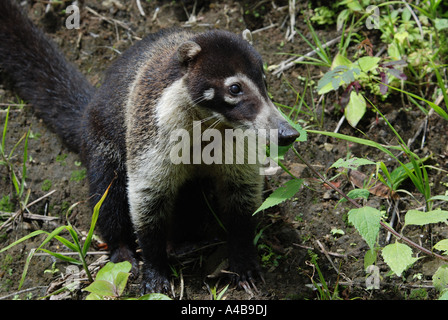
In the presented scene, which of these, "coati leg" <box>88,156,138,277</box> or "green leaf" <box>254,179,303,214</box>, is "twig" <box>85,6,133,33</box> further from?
"green leaf" <box>254,179,303,214</box>

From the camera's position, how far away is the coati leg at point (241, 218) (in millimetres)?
4582

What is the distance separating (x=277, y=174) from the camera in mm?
5312

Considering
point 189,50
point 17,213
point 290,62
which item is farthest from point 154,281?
point 290,62

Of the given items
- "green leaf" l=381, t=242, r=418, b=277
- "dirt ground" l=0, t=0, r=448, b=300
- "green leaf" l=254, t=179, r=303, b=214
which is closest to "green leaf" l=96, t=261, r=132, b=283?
"dirt ground" l=0, t=0, r=448, b=300

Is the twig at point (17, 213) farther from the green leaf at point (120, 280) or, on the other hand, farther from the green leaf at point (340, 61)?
the green leaf at point (340, 61)

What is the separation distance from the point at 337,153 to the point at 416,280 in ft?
5.37

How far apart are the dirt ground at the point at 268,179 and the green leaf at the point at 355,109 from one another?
21cm

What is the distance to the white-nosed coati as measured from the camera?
3.98 metres

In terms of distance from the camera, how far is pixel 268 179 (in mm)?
5301

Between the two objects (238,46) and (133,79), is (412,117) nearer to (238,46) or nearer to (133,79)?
(238,46)

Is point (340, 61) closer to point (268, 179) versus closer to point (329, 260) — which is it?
point (268, 179)

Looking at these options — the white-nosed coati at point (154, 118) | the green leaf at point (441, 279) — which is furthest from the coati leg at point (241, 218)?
the green leaf at point (441, 279)

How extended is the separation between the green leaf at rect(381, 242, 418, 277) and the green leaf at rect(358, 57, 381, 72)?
224 cm
